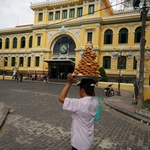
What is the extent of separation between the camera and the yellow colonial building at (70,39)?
3086cm

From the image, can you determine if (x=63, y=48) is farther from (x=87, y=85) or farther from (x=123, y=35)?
(x=87, y=85)

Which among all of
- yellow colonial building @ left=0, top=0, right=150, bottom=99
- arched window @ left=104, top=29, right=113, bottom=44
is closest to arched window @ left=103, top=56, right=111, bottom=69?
yellow colonial building @ left=0, top=0, right=150, bottom=99

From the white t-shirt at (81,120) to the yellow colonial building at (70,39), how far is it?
27.5 m

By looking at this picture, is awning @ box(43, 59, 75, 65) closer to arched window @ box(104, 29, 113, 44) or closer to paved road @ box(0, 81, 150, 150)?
arched window @ box(104, 29, 113, 44)

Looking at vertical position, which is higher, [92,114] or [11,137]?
[92,114]

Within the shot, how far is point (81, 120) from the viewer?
93.9 inches

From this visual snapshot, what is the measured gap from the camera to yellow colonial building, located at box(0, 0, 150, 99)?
30.9m

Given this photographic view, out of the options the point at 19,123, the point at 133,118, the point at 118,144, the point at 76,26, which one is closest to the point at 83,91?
the point at 118,144

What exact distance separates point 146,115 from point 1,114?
620 centimetres

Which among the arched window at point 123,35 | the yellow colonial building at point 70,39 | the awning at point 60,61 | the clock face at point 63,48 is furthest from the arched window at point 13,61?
the arched window at point 123,35

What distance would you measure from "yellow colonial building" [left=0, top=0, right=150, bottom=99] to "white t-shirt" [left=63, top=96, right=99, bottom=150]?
90.3 feet

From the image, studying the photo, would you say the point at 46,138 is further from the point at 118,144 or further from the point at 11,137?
the point at 118,144

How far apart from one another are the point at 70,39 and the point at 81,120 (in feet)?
114

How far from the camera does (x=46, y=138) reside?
475 cm
